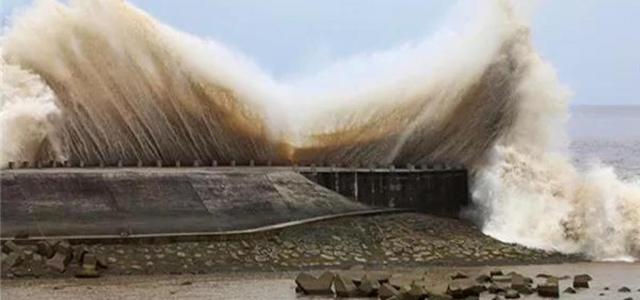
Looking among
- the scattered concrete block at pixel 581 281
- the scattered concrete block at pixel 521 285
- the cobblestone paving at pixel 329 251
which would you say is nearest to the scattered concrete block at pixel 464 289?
the scattered concrete block at pixel 521 285

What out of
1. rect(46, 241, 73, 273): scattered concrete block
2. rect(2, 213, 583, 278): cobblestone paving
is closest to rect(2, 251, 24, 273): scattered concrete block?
rect(2, 213, 583, 278): cobblestone paving

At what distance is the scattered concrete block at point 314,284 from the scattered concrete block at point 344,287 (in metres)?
0.13

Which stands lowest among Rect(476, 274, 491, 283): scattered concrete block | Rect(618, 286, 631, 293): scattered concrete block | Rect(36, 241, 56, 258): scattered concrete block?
Rect(618, 286, 631, 293): scattered concrete block

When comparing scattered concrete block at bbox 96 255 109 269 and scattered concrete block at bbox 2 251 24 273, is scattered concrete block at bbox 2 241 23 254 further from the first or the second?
scattered concrete block at bbox 96 255 109 269

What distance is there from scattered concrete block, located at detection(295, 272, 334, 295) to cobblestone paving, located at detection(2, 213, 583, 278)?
111 inches

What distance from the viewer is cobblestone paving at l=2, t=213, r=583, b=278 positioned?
79.3ft

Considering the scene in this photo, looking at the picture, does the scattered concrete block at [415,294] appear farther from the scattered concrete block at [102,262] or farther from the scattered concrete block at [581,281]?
the scattered concrete block at [102,262]

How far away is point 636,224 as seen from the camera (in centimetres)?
2859

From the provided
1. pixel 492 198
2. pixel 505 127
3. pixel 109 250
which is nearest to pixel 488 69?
pixel 505 127

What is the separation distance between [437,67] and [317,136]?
135 inches

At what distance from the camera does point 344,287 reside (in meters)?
21.8

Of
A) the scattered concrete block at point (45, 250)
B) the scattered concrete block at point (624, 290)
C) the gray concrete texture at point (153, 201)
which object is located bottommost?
the scattered concrete block at point (624, 290)

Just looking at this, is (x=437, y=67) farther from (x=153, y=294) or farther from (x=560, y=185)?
(x=153, y=294)

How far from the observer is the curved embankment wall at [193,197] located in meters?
25.2
